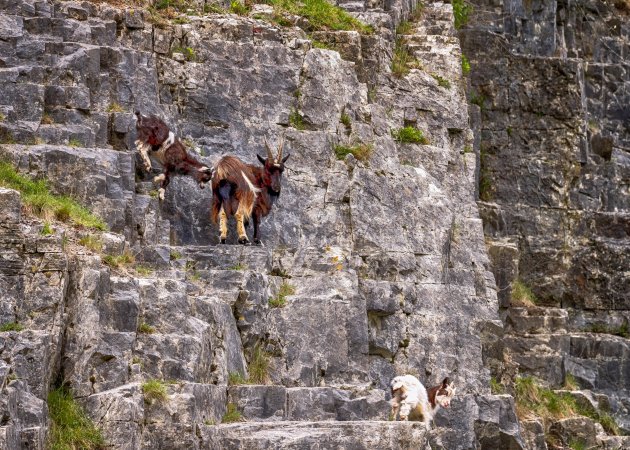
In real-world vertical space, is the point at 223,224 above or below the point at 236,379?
above

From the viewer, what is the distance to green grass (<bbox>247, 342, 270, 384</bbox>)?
97.6 feet

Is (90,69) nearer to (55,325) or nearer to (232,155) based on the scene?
(232,155)

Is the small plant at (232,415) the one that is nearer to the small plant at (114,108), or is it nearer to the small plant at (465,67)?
the small plant at (114,108)

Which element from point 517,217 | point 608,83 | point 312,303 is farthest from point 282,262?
point 608,83

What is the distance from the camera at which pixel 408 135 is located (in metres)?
36.1

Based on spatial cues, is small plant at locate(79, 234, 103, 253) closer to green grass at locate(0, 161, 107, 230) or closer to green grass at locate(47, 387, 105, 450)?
green grass at locate(0, 161, 107, 230)

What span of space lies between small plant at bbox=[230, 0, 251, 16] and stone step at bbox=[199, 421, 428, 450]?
11.9 metres

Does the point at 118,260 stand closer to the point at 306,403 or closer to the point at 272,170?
the point at 306,403

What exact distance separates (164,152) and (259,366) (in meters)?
4.33

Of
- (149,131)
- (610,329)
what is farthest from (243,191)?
(610,329)

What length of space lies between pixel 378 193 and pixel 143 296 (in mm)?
7703

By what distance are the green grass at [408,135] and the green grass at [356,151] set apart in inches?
70.2

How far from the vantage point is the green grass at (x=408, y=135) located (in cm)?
3600

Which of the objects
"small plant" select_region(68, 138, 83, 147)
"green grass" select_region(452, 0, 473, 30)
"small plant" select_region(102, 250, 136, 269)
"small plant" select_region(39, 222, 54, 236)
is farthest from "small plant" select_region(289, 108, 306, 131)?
"green grass" select_region(452, 0, 473, 30)
